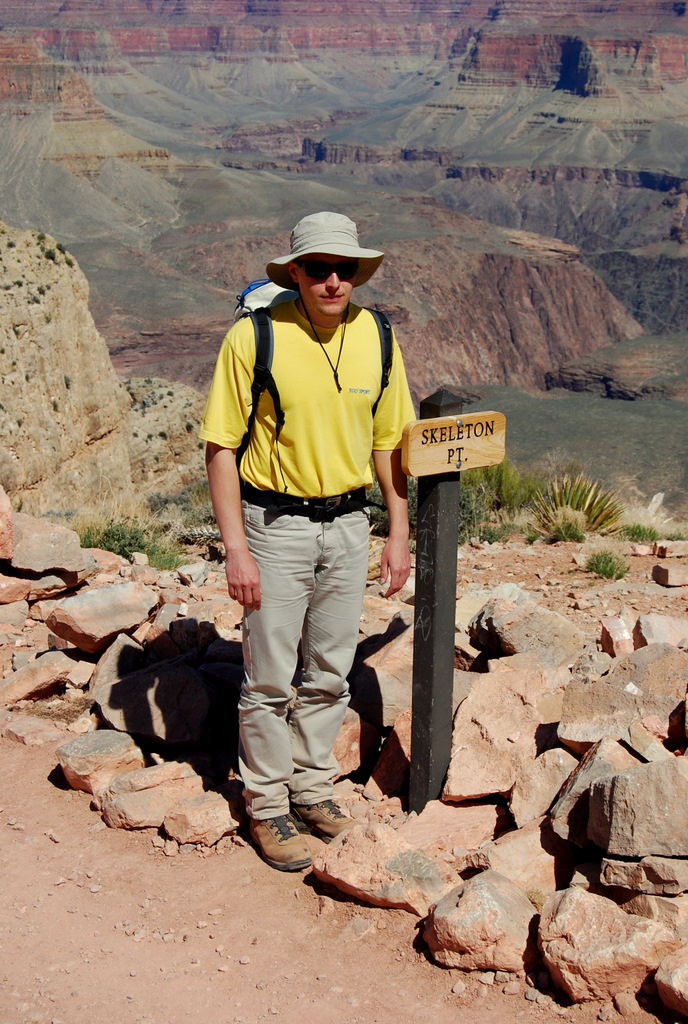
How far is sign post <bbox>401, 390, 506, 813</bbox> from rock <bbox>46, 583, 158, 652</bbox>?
5.76 feet

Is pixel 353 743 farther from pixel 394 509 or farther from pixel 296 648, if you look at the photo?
pixel 394 509

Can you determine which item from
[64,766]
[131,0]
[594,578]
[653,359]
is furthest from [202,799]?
[131,0]

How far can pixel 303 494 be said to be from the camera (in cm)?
327

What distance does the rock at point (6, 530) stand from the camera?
5754 millimetres

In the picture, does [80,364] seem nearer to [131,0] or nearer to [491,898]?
[491,898]

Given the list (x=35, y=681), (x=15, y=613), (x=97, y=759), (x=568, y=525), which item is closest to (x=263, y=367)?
(x=97, y=759)

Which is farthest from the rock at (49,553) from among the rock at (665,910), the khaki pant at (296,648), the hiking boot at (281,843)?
the rock at (665,910)

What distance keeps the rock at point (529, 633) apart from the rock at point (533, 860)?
3.73 ft

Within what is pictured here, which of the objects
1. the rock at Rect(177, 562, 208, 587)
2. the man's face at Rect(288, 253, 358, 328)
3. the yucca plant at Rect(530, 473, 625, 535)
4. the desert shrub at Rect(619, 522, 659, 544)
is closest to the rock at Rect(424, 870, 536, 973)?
the man's face at Rect(288, 253, 358, 328)

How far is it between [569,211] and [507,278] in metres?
46.3

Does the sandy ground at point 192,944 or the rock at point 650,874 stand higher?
the rock at point 650,874

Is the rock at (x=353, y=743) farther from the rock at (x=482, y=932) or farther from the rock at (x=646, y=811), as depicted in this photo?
the rock at (x=646, y=811)

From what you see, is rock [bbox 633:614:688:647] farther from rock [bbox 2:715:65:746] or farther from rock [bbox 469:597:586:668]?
rock [bbox 2:715:65:746]

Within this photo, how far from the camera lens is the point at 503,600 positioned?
4.49 m
